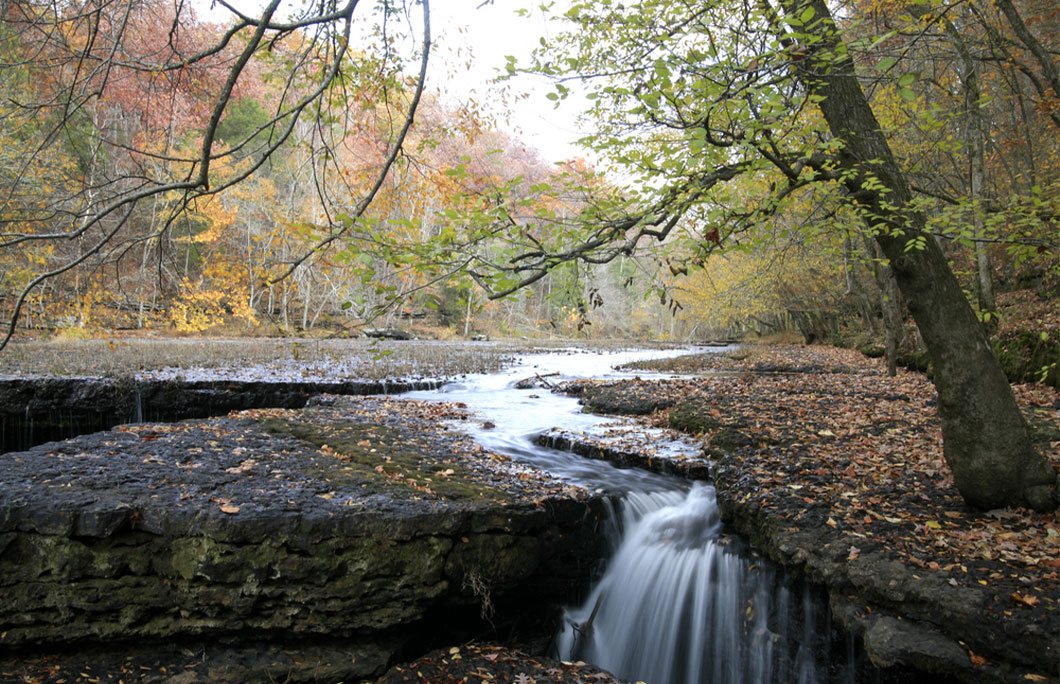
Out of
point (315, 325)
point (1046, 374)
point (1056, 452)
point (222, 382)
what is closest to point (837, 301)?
point (1046, 374)

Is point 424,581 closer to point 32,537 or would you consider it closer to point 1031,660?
point 32,537

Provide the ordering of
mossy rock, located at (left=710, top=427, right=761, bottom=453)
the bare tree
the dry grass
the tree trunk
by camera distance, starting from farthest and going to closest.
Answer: the dry grass, the tree trunk, mossy rock, located at (left=710, top=427, right=761, bottom=453), the bare tree

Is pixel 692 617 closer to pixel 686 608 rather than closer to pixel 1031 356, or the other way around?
pixel 686 608

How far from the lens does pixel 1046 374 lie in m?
7.76

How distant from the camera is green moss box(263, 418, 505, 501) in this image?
4.49 m

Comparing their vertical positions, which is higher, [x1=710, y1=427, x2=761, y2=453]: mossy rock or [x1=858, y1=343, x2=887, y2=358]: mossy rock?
[x1=858, y1=343, x2=887, y2=358]: mossy rock

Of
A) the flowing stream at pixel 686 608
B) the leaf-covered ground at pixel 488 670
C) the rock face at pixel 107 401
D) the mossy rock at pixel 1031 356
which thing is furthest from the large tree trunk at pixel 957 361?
the rock face at pixel 107 401

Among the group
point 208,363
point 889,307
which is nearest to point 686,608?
point 889,307

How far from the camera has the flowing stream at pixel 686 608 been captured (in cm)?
378

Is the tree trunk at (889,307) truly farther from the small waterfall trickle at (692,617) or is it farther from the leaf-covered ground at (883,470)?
the small waterfall trickle at (692,617)

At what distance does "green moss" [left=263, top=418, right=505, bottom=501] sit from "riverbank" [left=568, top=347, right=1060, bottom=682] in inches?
97.3

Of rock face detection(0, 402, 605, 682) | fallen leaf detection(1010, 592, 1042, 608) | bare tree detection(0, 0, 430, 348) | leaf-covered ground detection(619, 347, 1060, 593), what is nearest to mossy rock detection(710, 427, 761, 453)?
leaf-covered ground detection(619, 347, 1060, 593)

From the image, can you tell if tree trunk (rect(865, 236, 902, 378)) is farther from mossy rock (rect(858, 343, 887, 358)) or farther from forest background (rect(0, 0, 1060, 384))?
mossy rock (rect(858, 343, 887, 358))

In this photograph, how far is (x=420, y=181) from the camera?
7520 millimetres
